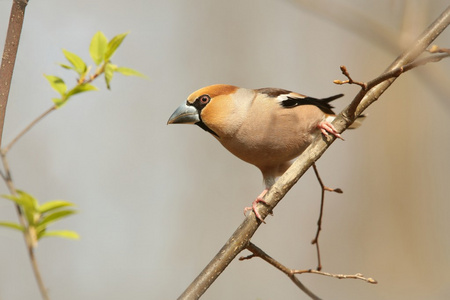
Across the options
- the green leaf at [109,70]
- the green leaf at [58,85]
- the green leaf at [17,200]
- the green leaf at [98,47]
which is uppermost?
the green leaf at [98,47]

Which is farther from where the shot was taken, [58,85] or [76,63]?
[76,63]

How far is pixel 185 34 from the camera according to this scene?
359 inches

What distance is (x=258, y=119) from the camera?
385 centimetres

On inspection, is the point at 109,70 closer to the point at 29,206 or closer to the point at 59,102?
the point at 59,102

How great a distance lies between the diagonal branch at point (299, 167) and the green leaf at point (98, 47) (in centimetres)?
109

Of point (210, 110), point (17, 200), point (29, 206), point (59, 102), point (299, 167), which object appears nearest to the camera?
point (17, 200)

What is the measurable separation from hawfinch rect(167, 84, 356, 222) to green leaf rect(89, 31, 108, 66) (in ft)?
5.50

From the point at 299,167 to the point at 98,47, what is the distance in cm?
117

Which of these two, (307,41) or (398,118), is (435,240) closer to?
(398,118)

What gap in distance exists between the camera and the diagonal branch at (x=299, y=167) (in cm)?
248

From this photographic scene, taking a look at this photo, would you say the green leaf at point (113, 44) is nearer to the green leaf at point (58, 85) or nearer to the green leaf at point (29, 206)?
the green leaf at point (58, 85)

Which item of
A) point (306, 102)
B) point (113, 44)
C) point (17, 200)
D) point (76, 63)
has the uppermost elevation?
point (113, 44)

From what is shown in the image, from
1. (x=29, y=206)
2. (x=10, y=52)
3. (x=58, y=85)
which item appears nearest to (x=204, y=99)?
(x=58, y=85)

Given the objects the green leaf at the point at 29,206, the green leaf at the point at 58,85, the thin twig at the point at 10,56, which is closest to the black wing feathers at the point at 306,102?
the green leaf at the point at 58,85
